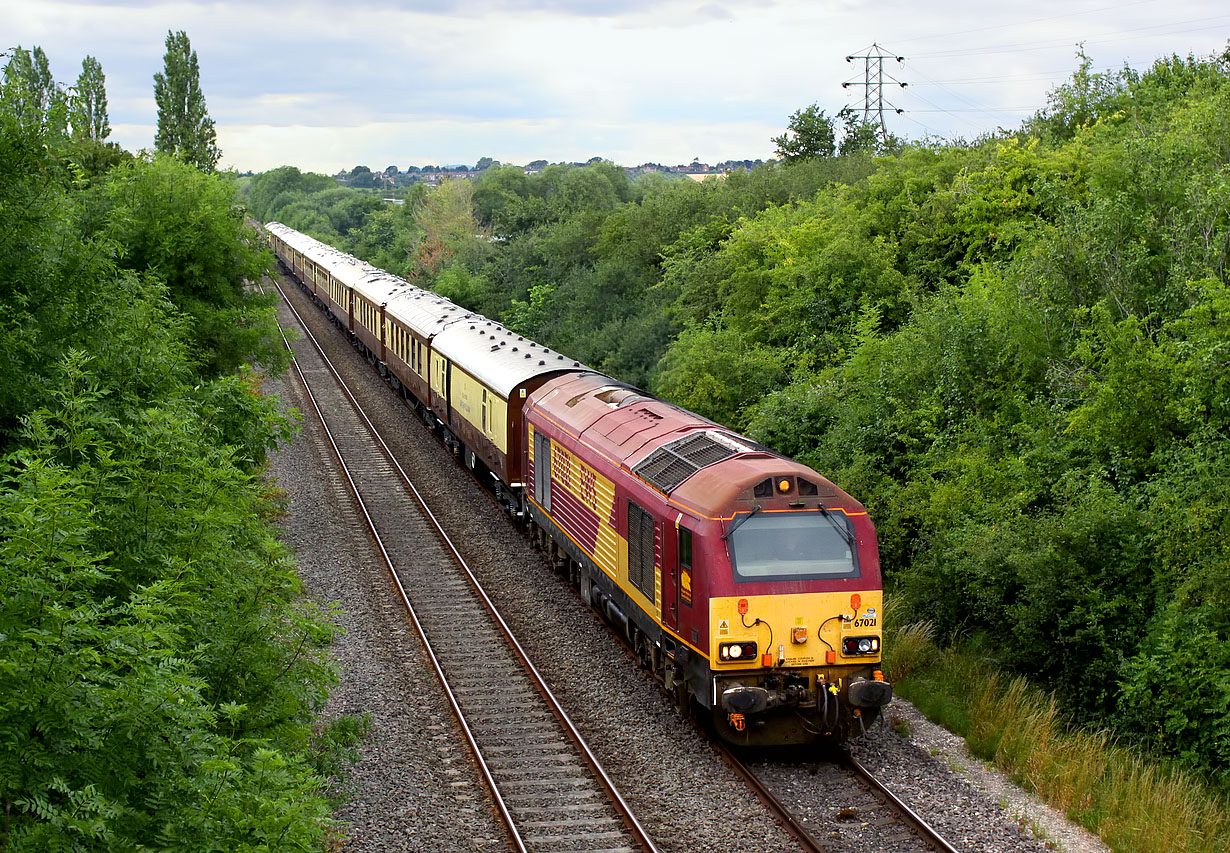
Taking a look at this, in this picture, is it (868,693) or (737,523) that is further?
(737,523)

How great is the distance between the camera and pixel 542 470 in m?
19.1

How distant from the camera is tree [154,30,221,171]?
64.3m

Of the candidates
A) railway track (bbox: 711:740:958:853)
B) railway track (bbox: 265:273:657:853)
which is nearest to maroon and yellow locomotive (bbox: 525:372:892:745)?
railway track (bbox: 711:740:958:853)

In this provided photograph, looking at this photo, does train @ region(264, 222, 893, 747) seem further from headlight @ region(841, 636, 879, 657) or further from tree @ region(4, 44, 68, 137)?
tree @ region(4, 44, 68, 137)

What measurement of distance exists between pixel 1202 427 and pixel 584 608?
945cm

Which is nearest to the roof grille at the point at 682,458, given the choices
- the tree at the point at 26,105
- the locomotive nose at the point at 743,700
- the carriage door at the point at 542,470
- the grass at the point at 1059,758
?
the locomotive nose at the point at 743,700

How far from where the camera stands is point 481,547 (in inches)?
842

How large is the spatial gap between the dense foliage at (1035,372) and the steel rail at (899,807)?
3.76m

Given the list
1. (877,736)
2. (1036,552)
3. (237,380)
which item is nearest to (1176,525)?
(1036,552)

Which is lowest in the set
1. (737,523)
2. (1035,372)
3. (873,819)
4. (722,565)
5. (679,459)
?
(873,819)

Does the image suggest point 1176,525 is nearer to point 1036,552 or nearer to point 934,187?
point 1036,552

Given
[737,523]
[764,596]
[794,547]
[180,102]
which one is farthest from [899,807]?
[180,102]

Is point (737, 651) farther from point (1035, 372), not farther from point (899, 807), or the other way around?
point (1035, 372)

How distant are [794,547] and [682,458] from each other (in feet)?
6.66
